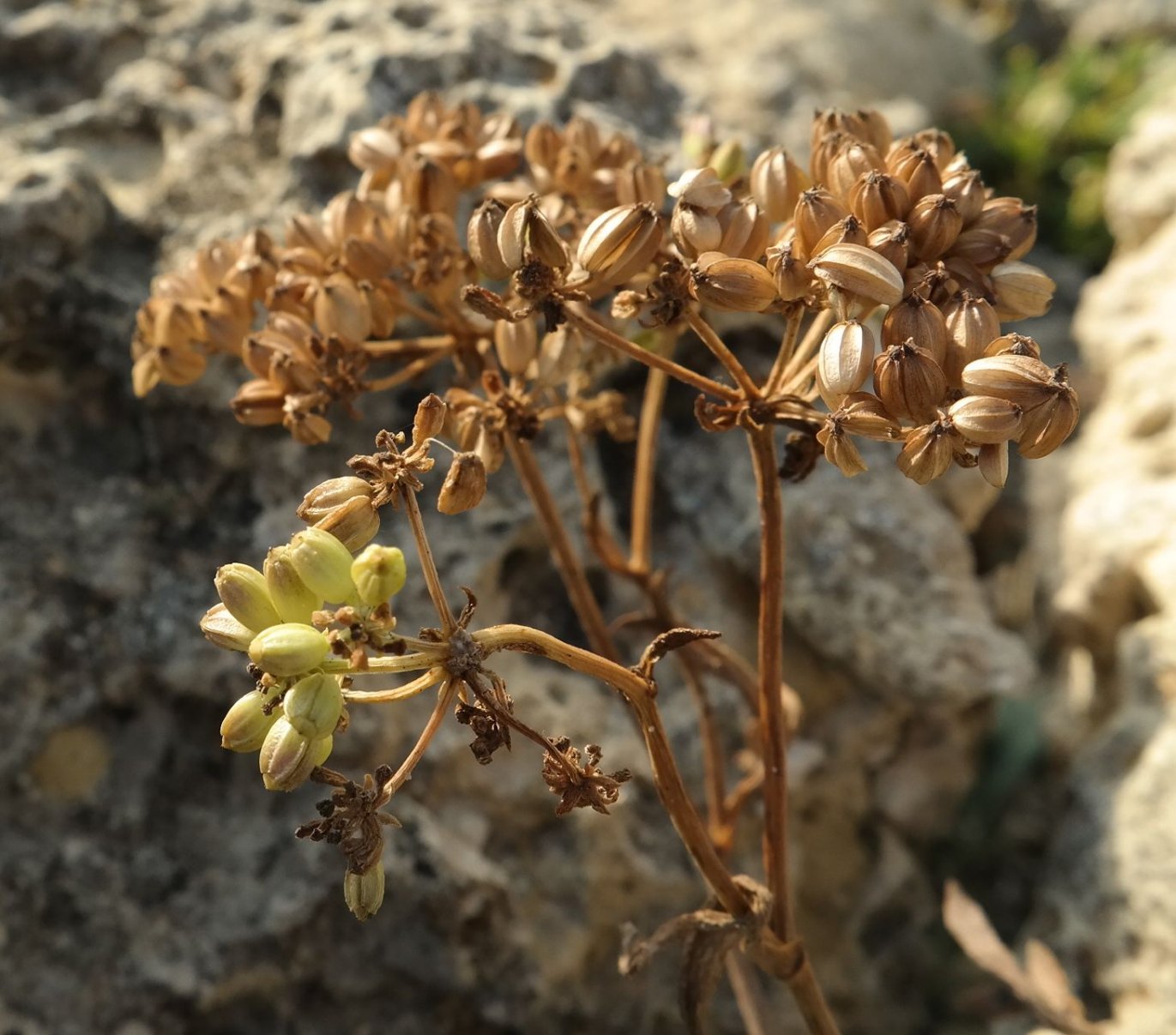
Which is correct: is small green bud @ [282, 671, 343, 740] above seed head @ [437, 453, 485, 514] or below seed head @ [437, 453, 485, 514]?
below

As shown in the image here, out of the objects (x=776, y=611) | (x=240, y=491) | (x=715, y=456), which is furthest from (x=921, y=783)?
(x=240, y=491)

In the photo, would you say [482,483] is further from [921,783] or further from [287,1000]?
[921,783]

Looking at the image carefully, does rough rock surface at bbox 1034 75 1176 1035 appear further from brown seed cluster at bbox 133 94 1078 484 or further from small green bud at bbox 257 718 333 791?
small green bud at bbox 257 718 333 791

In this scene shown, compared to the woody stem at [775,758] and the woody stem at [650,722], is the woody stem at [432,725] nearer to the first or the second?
the woody stem at [650,722]

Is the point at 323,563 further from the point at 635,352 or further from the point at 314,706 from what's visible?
the point at 635,352

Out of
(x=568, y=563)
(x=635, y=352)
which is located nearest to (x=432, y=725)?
(x=635, y=352)

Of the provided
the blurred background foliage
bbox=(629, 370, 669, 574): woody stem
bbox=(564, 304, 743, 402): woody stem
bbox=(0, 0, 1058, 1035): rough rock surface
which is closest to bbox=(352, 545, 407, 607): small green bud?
bbox=(564, 304, 743, 402): woody stem
